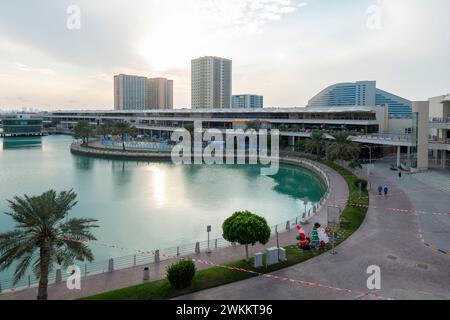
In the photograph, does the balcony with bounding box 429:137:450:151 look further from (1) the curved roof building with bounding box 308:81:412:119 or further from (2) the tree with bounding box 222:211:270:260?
(1) the curved roof building with bounding box 308:81:412:119

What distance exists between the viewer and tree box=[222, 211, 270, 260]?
16406mm

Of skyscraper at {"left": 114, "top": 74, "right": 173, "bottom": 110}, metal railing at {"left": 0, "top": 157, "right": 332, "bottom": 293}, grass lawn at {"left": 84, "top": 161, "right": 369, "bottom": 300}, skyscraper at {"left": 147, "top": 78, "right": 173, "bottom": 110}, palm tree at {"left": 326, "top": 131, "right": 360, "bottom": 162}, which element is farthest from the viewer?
skyscraper at {"left": 147, "top": 78, "right": 173, "bottom": 110}

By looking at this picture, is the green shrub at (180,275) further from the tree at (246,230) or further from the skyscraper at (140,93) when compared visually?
the skyscraper at (140,93)

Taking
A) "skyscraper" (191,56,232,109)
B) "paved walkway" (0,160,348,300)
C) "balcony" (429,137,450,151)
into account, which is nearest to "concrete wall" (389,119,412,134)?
"balcony" (429,137,450,151)

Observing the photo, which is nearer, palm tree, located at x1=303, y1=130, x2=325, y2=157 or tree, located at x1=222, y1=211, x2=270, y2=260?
tree, located at x1=222, y1=211, x2=270, y2=260

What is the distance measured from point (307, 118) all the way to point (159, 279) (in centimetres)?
6475

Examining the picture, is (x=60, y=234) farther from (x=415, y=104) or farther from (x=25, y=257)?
(x=415, y=104)

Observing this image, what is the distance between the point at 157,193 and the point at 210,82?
13086 cm

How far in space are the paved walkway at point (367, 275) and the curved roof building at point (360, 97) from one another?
400ft

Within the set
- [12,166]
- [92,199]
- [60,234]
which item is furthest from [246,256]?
[12,166]

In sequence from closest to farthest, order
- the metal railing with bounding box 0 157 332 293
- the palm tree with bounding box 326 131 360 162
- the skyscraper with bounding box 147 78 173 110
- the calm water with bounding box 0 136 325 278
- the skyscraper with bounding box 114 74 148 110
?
the metal railing with bounding box 0 157 332 293, the calm water with bounding box 0 136 325 278, the palm tree with bounding box 326 131 360 162, the skyscraper with bounding box 114 74 148 110, the skyscraper with bounding box 147 78 173 110

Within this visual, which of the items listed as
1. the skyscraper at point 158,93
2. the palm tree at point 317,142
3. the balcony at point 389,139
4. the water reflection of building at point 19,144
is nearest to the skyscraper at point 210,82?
the skyscraper at point 158,93

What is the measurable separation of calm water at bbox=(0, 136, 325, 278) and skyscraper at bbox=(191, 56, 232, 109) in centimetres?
10643

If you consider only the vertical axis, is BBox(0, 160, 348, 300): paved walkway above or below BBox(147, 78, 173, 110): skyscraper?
below
